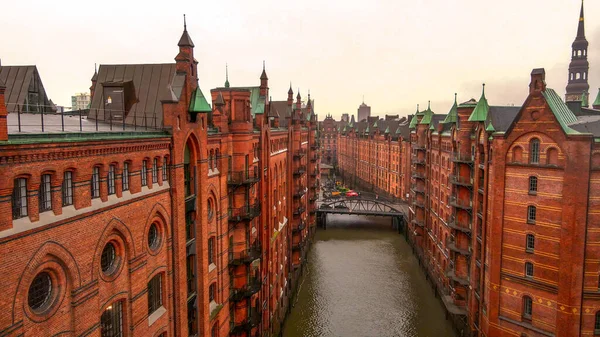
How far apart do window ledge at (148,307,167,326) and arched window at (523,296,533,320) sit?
27.7 metres

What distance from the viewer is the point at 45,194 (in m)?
14.0

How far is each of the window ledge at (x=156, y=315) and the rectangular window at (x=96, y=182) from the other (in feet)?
23.1

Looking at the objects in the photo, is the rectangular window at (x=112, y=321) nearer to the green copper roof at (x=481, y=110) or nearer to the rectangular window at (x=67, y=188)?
the rectangular window at (x=67, y=188)

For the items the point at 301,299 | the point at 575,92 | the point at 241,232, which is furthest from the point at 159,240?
the point at 575,92

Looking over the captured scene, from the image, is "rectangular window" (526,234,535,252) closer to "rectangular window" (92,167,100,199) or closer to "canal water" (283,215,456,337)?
"canal water" (283,215,456,337)

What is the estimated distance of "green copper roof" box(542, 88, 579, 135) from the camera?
102 feet

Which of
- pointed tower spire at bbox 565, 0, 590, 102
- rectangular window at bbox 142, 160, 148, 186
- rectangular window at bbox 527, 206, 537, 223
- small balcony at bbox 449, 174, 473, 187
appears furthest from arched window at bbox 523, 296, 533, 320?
pointed tower spire at bbox 565, 0, 590, 102

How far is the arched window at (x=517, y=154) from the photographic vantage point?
33.8 meters

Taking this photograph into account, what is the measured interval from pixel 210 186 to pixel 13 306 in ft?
49.7

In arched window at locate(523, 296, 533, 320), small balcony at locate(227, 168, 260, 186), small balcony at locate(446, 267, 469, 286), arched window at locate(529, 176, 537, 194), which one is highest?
small balcony at locate(227, 168, 260, 186)

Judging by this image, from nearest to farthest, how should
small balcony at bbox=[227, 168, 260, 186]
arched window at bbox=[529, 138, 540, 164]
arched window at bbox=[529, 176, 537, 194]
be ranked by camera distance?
1. small balcony at bbox=[227, 168, 260, 186]
2. arched window at bbox=[529, 138, 540, 164]
3. arched window at bbox=[529, 176, 537, 194]

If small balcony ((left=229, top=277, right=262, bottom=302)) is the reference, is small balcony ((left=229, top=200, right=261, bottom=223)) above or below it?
above

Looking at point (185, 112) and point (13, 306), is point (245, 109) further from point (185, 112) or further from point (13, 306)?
point (13, 306)

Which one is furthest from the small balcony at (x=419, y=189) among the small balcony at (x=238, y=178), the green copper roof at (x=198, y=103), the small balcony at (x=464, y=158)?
the green copper roof at (x=198, y=103)
